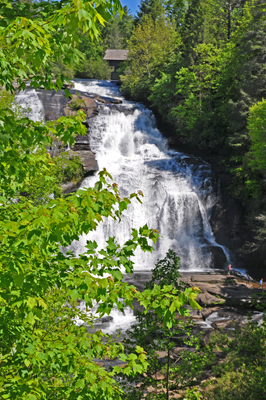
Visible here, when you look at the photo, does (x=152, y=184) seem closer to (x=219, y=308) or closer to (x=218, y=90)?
(x=219, y=308)

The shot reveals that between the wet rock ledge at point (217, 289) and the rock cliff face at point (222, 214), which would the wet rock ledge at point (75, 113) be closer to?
the rock cliff face at point (222, 214)

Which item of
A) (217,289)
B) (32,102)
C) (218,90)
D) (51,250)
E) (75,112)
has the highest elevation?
(218,90)

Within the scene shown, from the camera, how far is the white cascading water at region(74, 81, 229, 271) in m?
23.6

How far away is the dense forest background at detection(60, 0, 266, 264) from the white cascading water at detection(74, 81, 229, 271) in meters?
2.66

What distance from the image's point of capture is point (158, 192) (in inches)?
995

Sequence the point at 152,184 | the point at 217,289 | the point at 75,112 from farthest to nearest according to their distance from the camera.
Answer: the point at 75,112
the point at 152,184
the point at 217,289

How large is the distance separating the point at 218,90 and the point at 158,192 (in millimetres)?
12033

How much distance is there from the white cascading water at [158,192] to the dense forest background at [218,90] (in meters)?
2.66

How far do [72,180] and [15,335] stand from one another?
74.2 ft

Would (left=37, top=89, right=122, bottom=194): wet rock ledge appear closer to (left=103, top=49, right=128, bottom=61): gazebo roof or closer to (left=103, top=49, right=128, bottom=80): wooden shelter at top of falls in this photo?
(left=103, top=49, right=128, bottom=80): wooden shelter at top of falls

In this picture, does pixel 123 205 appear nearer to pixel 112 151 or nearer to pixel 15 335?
pixel 15 335

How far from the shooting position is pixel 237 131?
86.7ft

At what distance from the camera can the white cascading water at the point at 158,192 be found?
23.6m

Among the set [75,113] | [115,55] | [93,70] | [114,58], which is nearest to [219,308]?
[75,113]
